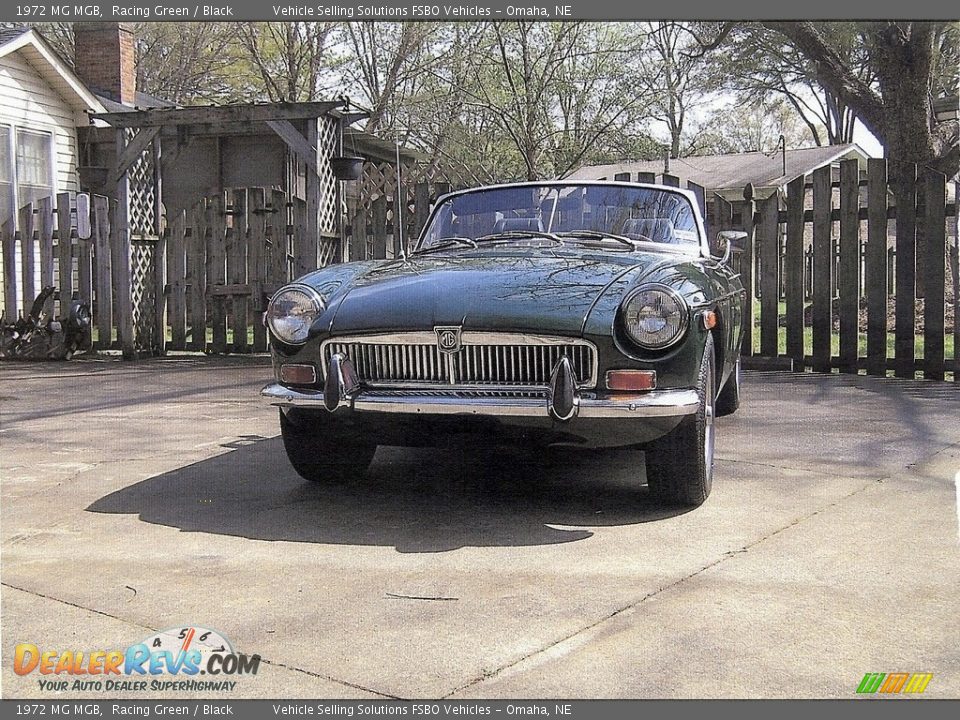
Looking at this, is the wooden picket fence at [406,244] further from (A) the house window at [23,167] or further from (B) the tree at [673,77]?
(B) the tree at [673,77]

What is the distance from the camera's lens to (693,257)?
17.5ft

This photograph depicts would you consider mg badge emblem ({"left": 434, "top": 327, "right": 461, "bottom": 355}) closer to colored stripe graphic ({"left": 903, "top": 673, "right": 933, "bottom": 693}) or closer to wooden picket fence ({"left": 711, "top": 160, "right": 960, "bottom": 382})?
colored stripe graphic ({"left": 903, "top": 673, "right": 933, "bottom": 693})

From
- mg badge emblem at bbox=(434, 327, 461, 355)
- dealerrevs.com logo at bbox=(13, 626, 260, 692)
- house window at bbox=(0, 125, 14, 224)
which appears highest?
house window at bbox=(0, 125, 14, 224)

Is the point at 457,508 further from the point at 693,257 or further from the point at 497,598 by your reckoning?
the point at 693,257

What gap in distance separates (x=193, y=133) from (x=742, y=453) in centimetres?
885

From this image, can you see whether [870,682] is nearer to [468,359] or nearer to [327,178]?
[468,359]

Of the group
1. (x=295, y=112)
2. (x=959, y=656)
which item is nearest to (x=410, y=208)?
(x=295, y=112)

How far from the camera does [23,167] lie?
55.2ft

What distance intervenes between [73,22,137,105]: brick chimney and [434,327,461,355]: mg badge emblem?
16867 mm

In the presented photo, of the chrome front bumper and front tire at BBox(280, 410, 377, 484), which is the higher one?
the chrome front bumper

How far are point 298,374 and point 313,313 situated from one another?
0.85 ft

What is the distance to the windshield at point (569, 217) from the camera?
5.34 meters

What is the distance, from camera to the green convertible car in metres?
3.96

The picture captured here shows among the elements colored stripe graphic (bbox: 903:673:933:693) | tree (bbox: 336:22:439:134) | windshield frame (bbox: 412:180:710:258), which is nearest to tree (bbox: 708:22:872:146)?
tree (bbox: 336:22:439:134)
